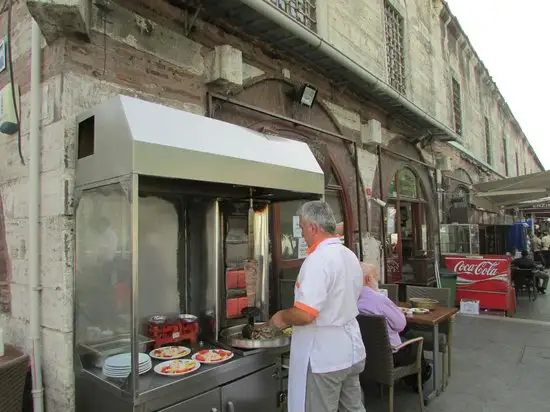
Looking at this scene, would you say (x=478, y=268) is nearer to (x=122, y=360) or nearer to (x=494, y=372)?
(x=494, y=372)

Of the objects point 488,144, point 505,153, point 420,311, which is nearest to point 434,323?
point 420,311

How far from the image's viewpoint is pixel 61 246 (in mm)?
3131

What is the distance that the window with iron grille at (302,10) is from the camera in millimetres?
6012

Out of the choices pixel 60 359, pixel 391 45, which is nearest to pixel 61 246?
pixel 60 359

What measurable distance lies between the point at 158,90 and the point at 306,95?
8.95 feet

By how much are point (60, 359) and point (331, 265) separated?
220 centimetres

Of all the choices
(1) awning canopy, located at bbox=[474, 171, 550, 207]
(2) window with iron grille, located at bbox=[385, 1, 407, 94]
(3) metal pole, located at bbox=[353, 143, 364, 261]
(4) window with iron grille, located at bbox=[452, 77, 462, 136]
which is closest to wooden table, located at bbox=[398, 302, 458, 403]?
(3) metal pole, located at bbox=[353, 143, 364, 261]

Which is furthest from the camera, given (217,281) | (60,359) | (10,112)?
(217,281)

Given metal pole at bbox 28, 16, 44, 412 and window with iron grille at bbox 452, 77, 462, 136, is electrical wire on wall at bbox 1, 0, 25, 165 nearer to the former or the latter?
metal pole at bbox 28, 16, 44, 412

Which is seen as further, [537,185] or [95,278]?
[537,185]

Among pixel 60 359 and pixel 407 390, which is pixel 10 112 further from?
pixel 407 390

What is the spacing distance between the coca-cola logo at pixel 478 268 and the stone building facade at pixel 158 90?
245 centimetres

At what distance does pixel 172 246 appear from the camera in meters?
3.86

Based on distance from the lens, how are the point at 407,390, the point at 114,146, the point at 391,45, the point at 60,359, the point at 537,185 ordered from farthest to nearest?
the point at 537,185 < the point at 391,45 < the point at 407,390 < the point at 60,359 < the point at 114,146
